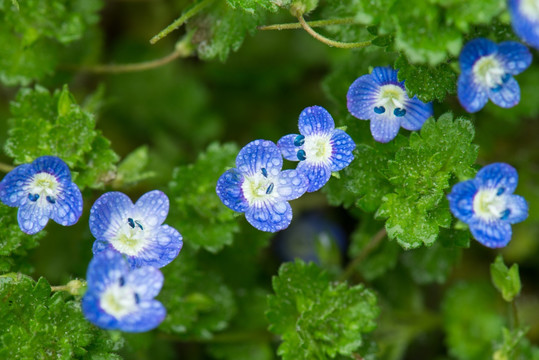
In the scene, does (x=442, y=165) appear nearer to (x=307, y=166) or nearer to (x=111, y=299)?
(x=307, y=166)

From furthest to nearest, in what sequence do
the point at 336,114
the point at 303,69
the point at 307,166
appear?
1. the point at 303,69
2. the point at 336,114
3. the point at 307,166

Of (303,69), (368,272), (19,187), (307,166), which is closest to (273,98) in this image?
(303,69)

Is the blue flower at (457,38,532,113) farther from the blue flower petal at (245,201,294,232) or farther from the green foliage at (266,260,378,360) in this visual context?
the green foliage at (266,260,378,360)

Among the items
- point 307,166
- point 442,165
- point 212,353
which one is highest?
point 442,165

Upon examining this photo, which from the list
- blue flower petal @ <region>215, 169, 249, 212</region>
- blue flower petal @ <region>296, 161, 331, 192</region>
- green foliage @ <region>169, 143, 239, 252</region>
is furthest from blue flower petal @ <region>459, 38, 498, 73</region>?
green foliage @ <region>169, 143, 239, 252</region>

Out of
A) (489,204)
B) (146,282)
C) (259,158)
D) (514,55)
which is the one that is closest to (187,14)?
(259,158)

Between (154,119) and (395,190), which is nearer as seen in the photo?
(395,190)

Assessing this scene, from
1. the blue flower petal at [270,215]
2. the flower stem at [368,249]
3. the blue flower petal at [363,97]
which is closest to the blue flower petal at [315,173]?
the blue flower petal at [270,215]
